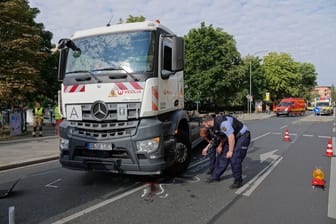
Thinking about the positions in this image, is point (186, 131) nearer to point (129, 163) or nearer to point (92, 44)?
point (129, 163)

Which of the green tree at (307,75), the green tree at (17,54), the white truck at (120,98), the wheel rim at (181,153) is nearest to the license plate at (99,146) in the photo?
the white truck at (120,98)

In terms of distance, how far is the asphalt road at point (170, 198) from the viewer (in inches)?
158

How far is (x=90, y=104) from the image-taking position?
202 inches

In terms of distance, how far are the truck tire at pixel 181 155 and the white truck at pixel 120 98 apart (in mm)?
322

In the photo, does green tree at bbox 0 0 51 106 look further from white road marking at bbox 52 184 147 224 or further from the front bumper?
white road marking at bbox 52 184 147 224

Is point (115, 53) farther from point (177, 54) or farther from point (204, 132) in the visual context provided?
point (204, 132)

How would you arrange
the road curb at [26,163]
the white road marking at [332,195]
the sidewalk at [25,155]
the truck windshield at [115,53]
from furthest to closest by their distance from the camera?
the sidewalk at [25,155]
the road curb at [26,163]
the truck windshield at [115,53]
the white road marking at [332,195]

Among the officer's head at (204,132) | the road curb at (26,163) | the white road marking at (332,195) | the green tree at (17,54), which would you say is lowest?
the road curb at (26,163)

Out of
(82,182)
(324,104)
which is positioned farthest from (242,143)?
(324,104)

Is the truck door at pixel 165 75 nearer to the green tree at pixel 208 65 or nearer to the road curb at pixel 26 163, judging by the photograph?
the road curb at pixel 26 163

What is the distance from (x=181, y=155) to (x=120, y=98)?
1.97 metres

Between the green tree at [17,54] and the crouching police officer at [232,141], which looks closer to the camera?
the crouching police officer at [232,141]

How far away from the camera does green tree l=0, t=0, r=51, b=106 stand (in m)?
14.5

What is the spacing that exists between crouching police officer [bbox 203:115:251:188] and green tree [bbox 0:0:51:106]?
12.1 meters
